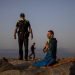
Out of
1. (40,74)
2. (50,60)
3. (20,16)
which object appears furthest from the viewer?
(20,16)

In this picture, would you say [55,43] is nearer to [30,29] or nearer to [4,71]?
[4,71]

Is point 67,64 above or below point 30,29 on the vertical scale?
below

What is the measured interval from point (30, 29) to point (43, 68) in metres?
4.58

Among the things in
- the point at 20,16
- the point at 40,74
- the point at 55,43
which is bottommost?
the point at 40,74

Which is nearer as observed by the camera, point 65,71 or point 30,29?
point 65,71

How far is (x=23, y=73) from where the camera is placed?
36.2 ft

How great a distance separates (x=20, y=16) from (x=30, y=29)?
2.81 feet

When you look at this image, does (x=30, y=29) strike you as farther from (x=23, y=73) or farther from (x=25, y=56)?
(x=23, y=73)

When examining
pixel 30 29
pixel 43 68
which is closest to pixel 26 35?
pixel 30 29

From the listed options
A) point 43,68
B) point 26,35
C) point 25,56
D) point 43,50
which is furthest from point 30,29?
point 43,68

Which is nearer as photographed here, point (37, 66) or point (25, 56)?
point (37, 66)

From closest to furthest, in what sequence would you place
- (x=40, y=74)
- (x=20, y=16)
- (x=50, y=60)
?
(x=40, y=74) < (x=50, y=60) < (x=20, y=16)

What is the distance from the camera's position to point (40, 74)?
1101 centimetres

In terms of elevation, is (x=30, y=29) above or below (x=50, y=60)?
above
